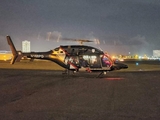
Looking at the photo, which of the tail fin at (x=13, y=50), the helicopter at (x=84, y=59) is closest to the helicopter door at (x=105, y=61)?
the helicopter at (x=84, y=59)

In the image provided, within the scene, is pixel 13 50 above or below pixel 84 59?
above

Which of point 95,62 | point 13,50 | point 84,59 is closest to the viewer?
point 95,62

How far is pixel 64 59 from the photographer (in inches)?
1212

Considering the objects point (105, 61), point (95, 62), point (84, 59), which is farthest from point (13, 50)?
point (105, 61)

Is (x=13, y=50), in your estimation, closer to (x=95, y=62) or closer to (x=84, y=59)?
(x=84, y=59)

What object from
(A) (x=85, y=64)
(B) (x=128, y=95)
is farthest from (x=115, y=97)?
(A) (x=85, y=64)

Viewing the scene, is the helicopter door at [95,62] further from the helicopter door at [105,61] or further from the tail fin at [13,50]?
the tail fin at [13,50]

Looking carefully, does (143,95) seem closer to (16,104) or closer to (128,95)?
(128,95)

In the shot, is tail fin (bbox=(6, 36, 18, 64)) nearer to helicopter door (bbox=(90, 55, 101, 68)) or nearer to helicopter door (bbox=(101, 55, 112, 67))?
helicopter door (bbox=(90, 55, 101, 68))

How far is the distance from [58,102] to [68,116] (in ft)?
9.90

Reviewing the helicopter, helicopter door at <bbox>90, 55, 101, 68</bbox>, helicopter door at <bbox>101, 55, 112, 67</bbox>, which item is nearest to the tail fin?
the helicopter

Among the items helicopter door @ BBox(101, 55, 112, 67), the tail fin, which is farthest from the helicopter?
the tail fin

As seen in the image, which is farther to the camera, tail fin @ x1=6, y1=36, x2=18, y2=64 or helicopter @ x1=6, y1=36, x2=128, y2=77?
tail fin @ x1=6, y1=36, x2=18, y2=64

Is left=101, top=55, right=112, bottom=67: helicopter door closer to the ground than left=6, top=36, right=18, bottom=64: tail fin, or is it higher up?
closer to the ground
